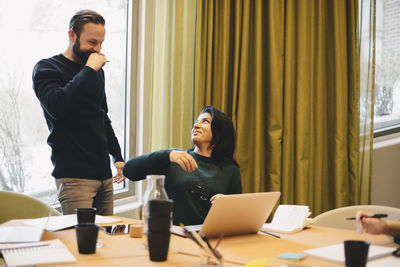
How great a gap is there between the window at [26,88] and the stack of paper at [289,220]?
1252 millimetres

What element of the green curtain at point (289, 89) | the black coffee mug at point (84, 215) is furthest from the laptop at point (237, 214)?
the green curtain at point (289, 89)

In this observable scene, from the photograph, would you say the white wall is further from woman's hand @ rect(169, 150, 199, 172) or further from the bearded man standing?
the bearded man standing

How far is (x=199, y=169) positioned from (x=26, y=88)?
949mm

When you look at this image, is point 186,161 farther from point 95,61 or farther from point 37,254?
point 37,254

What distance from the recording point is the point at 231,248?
4.70 feet

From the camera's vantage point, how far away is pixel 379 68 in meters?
4.21

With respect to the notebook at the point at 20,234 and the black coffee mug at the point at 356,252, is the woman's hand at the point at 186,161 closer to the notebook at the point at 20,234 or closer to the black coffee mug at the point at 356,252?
the notebook at the point at 20,234

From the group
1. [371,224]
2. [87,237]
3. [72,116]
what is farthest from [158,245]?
[72,116]

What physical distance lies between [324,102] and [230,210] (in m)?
2.14

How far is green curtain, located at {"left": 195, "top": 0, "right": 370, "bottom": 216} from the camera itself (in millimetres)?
3010

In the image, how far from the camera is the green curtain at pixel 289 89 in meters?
3.01

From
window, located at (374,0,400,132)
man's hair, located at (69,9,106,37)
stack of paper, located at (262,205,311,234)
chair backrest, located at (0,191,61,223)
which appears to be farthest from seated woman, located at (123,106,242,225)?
window, located at (374,0,400,132)

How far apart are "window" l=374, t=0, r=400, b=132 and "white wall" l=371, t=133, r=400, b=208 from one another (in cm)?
26

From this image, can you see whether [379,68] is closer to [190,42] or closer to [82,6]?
[190,42]
